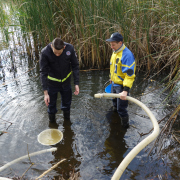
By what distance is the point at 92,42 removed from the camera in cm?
567

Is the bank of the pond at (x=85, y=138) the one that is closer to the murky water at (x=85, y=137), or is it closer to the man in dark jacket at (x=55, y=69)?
the murky water at (x=85, y=137)

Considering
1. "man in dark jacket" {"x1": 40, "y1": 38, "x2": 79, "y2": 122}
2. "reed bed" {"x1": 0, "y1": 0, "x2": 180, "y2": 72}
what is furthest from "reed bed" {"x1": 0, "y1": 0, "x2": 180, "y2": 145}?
"man in dark jacket" {"x1": 40, "y1": 38, "x2": 79, "y2": 122}

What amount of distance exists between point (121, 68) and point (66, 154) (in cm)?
173

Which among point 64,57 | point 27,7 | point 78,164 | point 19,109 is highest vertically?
point 27,7

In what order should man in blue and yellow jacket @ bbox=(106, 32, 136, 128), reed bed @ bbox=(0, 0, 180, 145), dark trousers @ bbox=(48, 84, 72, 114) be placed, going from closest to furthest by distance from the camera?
man in blue and yellow jacket @ bbox=(106, 32, 136, 128) < dark trousers @ bbox=(48, 84, 72, 114) < reed bed @ bbox=(0, 0, 180, 145)

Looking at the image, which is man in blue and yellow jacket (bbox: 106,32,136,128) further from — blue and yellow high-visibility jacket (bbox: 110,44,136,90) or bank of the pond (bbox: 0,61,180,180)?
bank of the pond (bbox: 0,61,180,180)

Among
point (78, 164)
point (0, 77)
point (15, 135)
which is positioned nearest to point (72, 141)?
point (78, 164)

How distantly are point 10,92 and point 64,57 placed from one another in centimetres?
265

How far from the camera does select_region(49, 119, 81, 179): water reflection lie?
2.71 m

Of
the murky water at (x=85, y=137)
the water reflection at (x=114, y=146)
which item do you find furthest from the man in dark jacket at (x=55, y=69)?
the water reflection at (x=114, y=146)

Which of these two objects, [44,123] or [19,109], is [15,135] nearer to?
[44,123]

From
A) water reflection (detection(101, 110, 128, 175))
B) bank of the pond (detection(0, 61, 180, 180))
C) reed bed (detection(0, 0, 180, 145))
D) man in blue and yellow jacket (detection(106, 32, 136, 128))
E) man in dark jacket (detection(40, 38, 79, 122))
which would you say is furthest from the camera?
reed bed (detection(0, 0, 180, 145))

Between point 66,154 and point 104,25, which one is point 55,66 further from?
point 104,25

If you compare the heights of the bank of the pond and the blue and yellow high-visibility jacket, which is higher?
the blue and yellow high-visibility jacket
